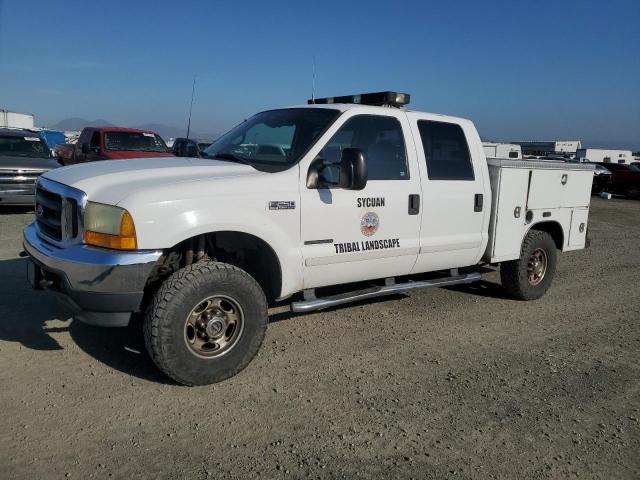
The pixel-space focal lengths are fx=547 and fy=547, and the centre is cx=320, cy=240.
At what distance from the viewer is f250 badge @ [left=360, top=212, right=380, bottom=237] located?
4.46 m

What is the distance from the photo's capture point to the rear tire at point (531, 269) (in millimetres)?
6055

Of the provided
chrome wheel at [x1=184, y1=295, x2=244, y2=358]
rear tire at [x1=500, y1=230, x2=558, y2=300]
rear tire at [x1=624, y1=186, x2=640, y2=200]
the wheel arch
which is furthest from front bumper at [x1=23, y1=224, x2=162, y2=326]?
rear tire at [x1=624, y1=186, x2=640, y2=200]

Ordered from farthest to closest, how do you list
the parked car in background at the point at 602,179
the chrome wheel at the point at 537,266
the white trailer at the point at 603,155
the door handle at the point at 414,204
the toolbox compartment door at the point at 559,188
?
the white trailer at the point at 603,155
the parked car in background at the point at 602,179
the chrome wheel at the point at 537,266
the toolbox compartment door at the point at 559,188
the door handle at the point at 414,204

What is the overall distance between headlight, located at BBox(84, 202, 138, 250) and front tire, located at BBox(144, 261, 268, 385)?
404 mm

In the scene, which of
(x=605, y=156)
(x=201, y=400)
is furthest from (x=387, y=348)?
(x=605, y=156)

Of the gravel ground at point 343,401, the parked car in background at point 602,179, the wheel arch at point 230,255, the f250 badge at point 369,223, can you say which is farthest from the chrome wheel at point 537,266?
the parked car in background at point 602,179

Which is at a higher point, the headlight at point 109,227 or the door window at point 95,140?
the door window at point 95,140

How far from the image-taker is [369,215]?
14.7 ft

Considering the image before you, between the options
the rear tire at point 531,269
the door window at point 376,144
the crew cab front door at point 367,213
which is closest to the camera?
the crew cab front door at point 367,213

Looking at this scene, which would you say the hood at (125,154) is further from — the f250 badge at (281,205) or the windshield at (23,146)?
the f250 badge at (281,205)

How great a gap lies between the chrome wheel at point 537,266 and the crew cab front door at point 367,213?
202cm

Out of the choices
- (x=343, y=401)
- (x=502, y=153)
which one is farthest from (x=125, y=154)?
(x=343, y=401)

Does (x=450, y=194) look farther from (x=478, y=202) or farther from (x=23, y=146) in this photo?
(x=23, y=146)

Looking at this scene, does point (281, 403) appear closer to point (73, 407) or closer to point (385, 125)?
point (73, 407)
